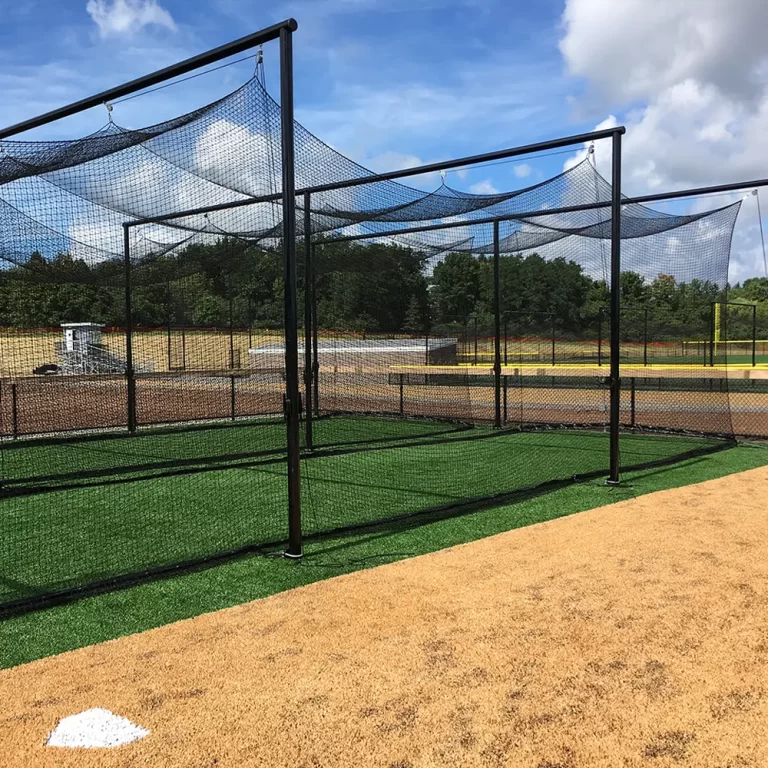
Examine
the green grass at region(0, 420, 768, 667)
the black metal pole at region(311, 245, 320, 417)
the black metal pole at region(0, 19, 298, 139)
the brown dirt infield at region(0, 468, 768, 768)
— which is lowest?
the green grass at region(0, 420, 768, 667)

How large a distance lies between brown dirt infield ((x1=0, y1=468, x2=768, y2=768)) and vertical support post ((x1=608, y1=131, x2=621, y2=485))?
2657mm

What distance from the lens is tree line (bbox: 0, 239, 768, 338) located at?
822 cm

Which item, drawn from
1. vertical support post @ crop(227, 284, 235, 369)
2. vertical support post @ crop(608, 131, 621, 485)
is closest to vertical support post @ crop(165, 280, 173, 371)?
vertical support post @ crop(227, 284, 235, 369)

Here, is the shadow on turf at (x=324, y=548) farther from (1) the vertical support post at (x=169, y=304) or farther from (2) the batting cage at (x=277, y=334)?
(1) the vertical support post at (x=169, y=304)

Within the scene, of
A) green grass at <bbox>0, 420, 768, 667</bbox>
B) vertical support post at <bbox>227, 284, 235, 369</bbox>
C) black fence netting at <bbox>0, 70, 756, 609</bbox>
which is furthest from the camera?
vertical support post at <bbox>227, 284, 235, 369</bbox>

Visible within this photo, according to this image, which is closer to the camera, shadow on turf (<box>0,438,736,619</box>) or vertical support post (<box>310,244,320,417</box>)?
shadow on turf (<box>0,438,736,619</box>)

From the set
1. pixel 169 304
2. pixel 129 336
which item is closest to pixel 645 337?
pixel 169 304

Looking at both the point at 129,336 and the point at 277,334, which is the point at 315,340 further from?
the point at 129,336

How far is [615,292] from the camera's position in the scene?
23.0 feet

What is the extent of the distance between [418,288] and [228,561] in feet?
19.3

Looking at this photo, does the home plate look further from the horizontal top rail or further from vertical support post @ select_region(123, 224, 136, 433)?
vertical support post @ select_region(123, 224, 136, 433)

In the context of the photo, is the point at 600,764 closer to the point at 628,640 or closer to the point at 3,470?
the point at 628,640

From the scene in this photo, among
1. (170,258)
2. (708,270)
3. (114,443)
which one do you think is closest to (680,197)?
(708,270)

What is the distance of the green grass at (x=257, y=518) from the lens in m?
3.73
